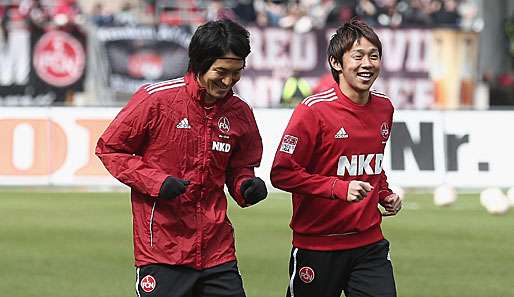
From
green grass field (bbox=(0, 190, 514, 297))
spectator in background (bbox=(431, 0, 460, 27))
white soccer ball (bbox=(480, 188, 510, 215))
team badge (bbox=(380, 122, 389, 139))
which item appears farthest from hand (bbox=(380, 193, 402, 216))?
spectator in background (bbox=(431, 0, 460, 27))

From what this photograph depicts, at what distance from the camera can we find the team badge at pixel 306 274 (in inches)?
309

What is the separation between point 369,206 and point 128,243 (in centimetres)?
755

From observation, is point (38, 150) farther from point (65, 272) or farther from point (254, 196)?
point (254, 196)

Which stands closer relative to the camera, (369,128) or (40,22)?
(369,128)

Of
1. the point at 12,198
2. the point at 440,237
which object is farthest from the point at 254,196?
the point at 12,198

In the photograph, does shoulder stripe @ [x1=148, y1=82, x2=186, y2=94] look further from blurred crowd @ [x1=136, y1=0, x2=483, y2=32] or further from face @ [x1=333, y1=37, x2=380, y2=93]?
blurred crowd @ [x1=136, y1=0, x2=483, y2=32]

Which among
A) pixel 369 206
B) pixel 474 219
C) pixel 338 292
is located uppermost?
pixel 369 206

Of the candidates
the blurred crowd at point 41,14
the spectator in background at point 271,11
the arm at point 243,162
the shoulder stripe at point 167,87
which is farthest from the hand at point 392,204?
the spectator in background at point 271,11

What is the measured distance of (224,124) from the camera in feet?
23.7

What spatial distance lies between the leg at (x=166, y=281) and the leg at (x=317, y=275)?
0.97 m

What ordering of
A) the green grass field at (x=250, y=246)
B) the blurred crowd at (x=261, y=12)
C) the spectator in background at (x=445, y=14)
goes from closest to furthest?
the green grass field at (x=250, y=246) → the blurred crowd at (x=261, y=12) → the spectator in background at (x=445, y=14)

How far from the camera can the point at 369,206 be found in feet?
25.8

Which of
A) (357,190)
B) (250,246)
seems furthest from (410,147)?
(357,190)

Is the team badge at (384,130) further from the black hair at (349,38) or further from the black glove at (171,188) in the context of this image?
the black glove at (171,188)
